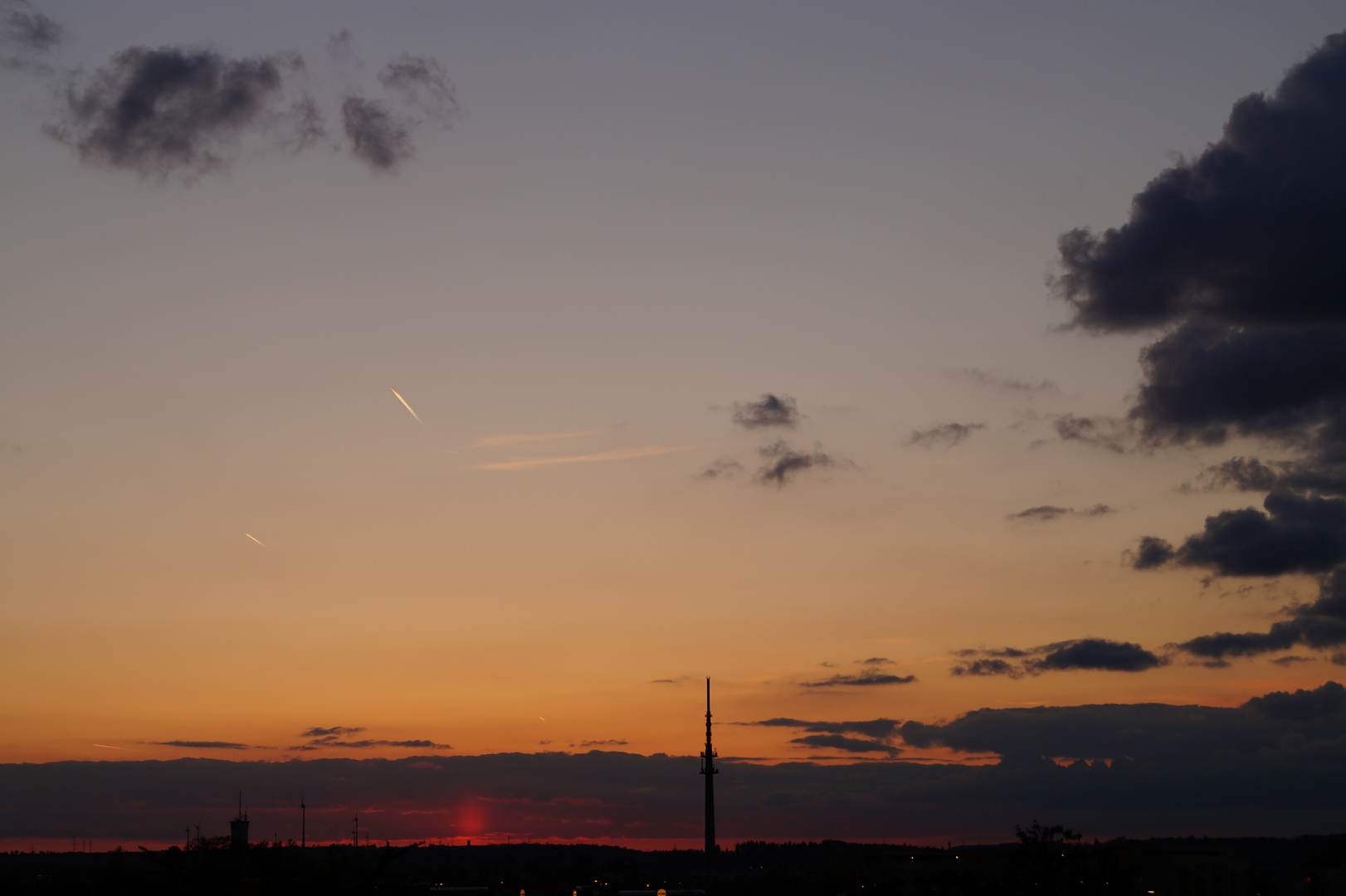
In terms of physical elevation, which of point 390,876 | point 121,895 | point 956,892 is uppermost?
point 390,876

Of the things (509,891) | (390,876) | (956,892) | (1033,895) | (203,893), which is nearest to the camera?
(203,893)

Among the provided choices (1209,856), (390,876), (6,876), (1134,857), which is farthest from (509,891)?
(390,876)

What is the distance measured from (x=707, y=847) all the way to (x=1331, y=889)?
3539 inches

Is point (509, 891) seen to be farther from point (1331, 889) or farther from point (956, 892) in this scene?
point (1331, 889)

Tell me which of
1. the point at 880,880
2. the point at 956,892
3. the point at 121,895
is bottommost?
the point at 880,880

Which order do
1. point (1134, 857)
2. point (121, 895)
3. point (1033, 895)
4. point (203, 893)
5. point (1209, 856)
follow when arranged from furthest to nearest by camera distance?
point (1209, 856) < point (1134, 857) < point (1033, 895) < point (121, 895) < point (203, 893)

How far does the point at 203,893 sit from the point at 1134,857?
198 m

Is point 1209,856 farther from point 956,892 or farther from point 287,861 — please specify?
point 287,861

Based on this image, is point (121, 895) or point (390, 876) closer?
point (390, 876)

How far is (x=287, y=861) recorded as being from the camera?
186 m

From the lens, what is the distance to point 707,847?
168 meters

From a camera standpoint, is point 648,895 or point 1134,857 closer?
point 648,895

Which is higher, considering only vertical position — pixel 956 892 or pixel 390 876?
pixel 390 876

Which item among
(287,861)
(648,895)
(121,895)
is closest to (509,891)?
(648,895)
